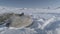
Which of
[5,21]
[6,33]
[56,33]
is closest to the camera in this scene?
[56,33]

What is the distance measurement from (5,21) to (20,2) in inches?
23.7

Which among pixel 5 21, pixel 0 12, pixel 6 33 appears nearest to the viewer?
pixel 6 33

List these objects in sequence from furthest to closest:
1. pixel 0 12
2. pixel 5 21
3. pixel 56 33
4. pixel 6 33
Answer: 1. pixel 0 12
2. pixel 5 21
3. pixel 6 33
4. pixel 56 33

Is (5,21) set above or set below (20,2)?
below

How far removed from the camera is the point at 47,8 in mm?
2182

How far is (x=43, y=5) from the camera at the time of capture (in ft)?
7.32

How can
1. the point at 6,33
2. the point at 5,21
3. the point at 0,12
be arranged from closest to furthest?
the point at 6,33 < the point at 5,21 < the point at 0,12

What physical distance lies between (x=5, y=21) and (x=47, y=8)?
0.72m

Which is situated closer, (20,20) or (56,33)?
(56,33)

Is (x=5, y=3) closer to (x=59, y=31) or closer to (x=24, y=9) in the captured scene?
(x=24, y=9)

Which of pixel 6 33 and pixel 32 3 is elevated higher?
pixel 32 3

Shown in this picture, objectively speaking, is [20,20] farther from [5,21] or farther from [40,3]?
[40,3]

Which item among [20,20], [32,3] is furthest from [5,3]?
[20,20]

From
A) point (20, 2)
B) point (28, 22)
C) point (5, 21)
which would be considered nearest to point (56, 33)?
point (28, 22)
